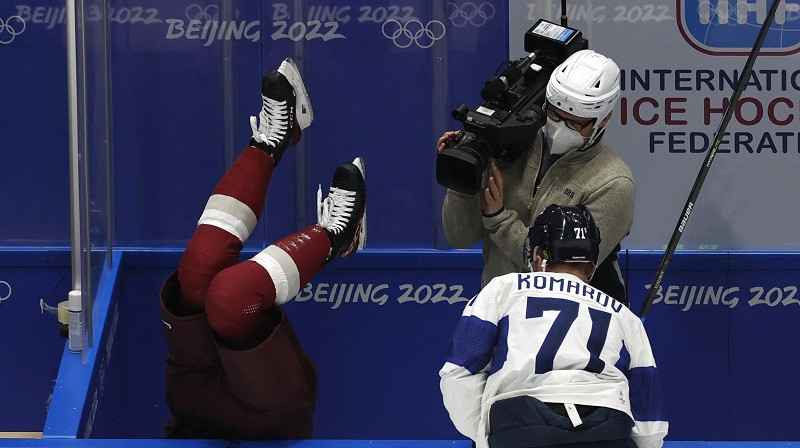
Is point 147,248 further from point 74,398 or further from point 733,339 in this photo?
point 733,339

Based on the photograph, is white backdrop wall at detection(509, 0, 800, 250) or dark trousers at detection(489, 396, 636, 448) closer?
dark trousers at detection(489, 396, 636, 448)

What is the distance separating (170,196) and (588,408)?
257cm

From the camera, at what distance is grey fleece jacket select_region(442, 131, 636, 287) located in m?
3.80

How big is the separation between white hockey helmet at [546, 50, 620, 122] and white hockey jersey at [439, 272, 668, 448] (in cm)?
82

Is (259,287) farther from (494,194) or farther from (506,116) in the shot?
(506,116)

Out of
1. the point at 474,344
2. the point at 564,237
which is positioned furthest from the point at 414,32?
the point at 474,344

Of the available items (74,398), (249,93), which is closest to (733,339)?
(249,93)

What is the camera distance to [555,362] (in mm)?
2982

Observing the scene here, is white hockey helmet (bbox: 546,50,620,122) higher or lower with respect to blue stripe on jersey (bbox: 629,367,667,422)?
higher

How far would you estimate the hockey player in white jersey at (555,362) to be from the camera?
9.71 ft

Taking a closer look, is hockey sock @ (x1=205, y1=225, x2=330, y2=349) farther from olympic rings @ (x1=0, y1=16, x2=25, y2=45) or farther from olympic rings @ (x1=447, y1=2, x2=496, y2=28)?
olympic rings @ (x1=0, y1=16, x2=25, y2=45)

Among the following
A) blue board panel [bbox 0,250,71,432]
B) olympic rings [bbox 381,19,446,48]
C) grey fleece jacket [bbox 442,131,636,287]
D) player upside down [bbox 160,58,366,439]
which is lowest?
blue board panel [bbox 0,250,71,432]

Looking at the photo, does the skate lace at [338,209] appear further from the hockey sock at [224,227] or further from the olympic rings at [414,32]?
the olympic rings at [414,32]

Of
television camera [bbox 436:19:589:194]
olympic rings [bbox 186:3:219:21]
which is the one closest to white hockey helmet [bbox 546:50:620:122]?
television camera [bbox 436:19:589:194]
